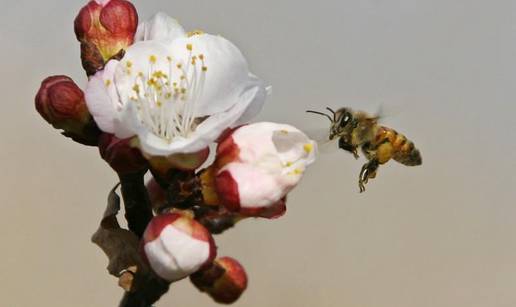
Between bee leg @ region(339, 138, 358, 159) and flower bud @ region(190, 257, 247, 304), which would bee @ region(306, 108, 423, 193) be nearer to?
bee leg @ region(339, 138, 358, 159)

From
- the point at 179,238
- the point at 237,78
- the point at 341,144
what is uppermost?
the point at 237,78

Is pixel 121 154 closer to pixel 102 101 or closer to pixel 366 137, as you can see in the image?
pixel 102 101

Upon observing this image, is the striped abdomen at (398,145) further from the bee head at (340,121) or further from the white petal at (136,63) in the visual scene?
the white petal at (136,63)

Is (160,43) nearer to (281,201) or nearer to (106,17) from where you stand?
(106,17)

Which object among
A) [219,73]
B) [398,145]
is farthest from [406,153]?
[219,73]

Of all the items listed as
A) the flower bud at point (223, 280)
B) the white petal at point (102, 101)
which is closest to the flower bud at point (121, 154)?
the white petal at point (102, 101)

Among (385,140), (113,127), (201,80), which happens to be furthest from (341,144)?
(113,127)
